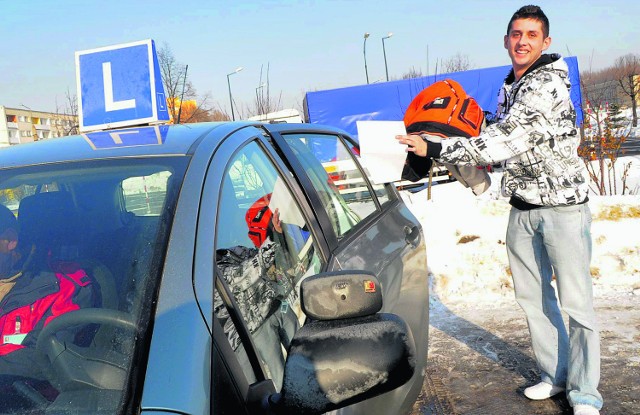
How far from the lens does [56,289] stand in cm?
163

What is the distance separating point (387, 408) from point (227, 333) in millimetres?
956

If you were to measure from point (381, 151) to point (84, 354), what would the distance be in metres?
1.86

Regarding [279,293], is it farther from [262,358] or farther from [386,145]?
[386,145]

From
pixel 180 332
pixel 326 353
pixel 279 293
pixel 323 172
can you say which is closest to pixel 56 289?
pixel 180 332

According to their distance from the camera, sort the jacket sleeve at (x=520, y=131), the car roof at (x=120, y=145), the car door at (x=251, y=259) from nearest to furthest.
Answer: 1. the car door at (x=251, y=259)
2. the car roof at (x=120, y=145)
3. the jacket sleeve at (x=520, y=131)

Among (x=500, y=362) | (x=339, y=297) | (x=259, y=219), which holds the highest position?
(x=259, y=219)

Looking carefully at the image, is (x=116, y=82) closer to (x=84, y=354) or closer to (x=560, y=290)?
(x=560, y=290)

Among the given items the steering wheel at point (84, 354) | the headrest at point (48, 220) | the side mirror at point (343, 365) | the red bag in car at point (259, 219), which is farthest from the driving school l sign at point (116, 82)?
the side mirror at point (343, 365)

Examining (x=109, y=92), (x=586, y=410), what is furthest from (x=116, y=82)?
(x=586, y=410)

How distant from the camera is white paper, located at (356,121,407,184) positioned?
2.95 meters

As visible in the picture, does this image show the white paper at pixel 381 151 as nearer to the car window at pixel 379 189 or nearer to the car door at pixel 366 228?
the car door at pixel 366 228

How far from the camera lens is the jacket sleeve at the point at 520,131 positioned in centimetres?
316

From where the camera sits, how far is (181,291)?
1.40m

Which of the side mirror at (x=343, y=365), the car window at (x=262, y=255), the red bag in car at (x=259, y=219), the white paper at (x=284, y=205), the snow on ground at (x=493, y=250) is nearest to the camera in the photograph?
the side mirror at (x=343, y=365)
